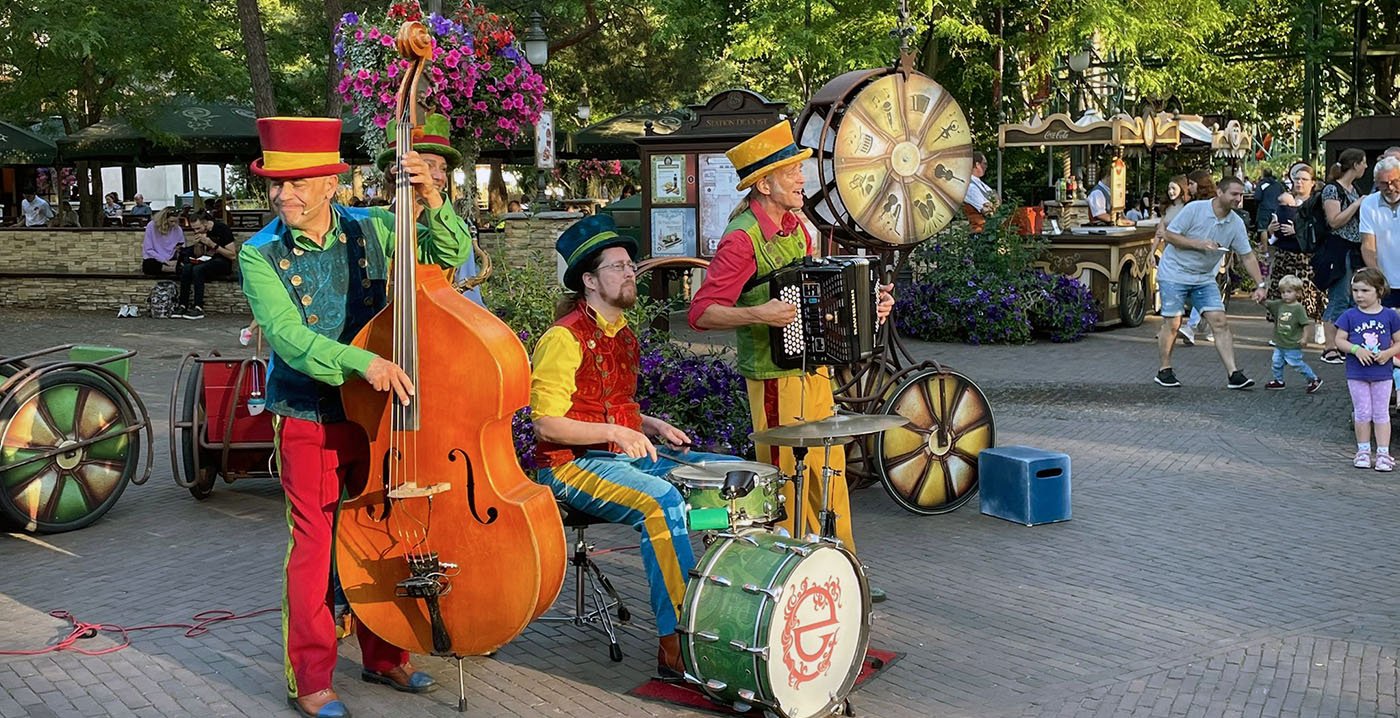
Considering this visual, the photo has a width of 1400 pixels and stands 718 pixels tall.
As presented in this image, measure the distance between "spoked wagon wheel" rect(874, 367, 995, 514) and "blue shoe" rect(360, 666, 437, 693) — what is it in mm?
3106

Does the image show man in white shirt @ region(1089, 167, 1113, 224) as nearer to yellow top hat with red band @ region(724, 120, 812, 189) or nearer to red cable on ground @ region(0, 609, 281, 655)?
Answer: yellow top hat with red band @ region(724, 120, 812, 189)

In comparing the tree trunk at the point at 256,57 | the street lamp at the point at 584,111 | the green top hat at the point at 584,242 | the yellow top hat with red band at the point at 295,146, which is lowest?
the green top hat at the point at 584,242

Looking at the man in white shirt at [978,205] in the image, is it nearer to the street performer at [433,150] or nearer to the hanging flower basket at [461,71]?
the hanging flower basket at [461,71]

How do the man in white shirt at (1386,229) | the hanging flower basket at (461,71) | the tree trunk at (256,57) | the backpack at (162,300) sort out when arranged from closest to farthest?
the man in white shirt at (1386,229) → the hanging flower basket at (461,71) → the tree trunk at (256,57) → the backpack at (162,300)

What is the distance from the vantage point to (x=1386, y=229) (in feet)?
32.3

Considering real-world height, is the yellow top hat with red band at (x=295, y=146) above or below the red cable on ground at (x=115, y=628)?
above

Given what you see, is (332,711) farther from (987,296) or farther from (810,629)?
(987,296)

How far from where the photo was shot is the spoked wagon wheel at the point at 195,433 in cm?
792

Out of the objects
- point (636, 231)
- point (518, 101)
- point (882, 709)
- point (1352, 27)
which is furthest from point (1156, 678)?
point (1352, 27)

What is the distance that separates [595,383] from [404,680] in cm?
128

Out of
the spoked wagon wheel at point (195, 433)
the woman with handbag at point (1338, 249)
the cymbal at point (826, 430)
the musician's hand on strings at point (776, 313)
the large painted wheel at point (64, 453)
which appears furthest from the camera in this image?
the woman with handbag at point (1338, 249)

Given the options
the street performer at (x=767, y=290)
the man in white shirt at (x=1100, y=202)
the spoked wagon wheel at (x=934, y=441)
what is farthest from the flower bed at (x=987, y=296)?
the street performer at (x=767, y=290)

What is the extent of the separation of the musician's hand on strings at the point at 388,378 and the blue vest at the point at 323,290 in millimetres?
405

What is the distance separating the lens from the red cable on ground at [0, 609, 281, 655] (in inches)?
222
